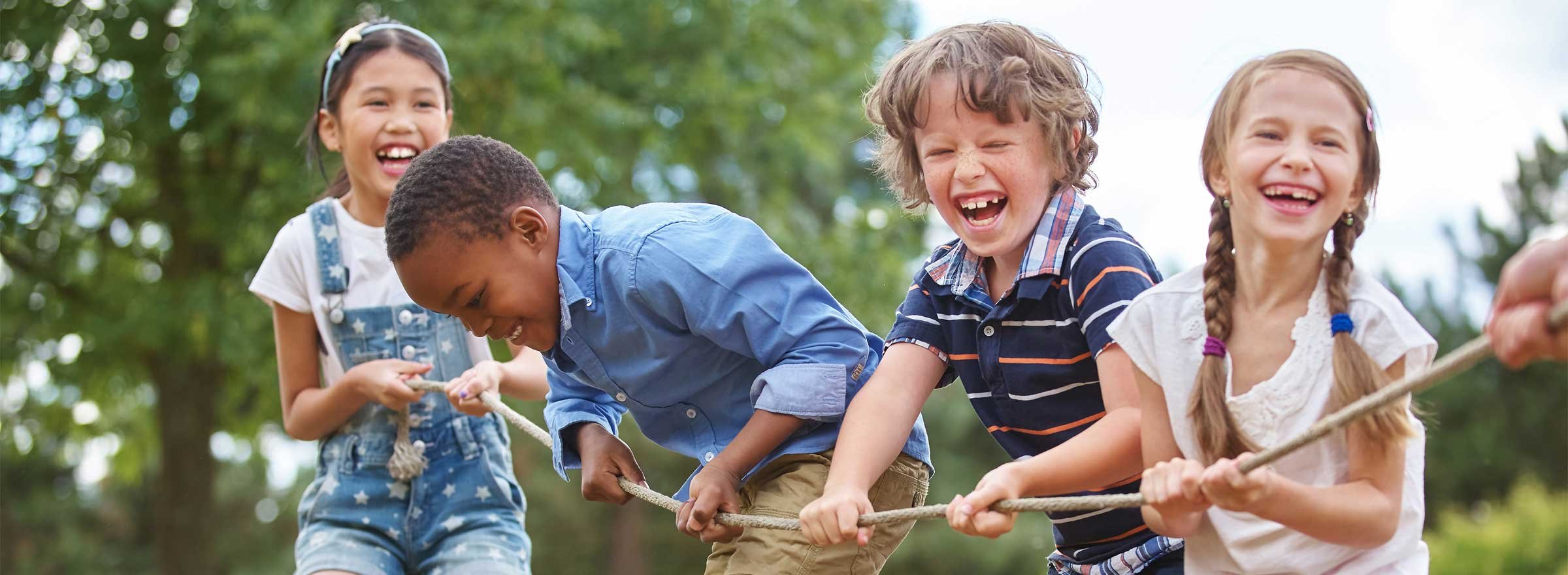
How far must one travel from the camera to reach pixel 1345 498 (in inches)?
85.3

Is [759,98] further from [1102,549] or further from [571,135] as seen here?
[1102,549]

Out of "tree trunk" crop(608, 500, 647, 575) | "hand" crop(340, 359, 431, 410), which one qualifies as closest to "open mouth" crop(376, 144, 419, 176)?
"hand" crop(340, 359, 431, 410)

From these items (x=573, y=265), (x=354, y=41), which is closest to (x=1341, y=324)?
(x=573, y=265)

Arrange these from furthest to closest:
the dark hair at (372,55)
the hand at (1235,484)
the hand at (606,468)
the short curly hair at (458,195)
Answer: the dark hair at (372,55)
the hand at (606,468)
the short curly hair at (458,195)
the hand at (1235,484)

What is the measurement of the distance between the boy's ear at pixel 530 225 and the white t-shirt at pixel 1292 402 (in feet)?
3.86

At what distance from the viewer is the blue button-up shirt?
110 inches

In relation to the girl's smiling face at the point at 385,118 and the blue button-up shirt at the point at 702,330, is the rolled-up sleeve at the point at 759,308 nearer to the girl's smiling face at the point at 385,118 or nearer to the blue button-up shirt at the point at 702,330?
the blue button-up shirt at the point at 702,330

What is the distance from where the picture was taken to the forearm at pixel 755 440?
9.09ft

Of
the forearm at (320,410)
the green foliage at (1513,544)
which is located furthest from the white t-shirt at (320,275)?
the green foliage at (1513,544)

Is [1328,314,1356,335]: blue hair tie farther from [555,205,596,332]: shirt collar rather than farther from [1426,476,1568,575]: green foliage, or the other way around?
[1426,476,1568,575]: green foliage

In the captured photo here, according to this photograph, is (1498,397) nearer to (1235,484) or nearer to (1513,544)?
(1513,544)

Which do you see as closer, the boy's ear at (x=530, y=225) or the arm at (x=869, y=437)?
the arm at (x=869, y=437)

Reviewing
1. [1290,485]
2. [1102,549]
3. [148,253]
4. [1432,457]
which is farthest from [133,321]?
[1432,457]

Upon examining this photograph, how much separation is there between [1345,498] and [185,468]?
8.87m
